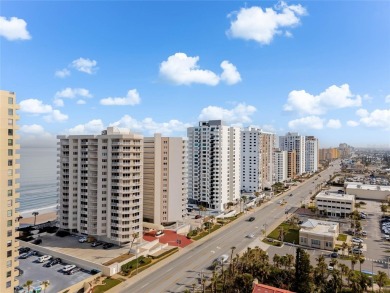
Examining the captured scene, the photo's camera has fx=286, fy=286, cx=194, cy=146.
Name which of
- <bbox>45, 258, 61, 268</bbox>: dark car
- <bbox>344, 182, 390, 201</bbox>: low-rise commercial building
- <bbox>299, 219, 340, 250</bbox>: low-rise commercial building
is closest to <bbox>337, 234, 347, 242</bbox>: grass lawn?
<bbox>299, 219, 340, 250</bbox>: low-rise commercial building

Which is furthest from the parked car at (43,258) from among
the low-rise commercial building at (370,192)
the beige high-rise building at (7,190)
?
the low-rise commercial building at (370,192)

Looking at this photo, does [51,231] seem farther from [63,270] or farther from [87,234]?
[63,270]

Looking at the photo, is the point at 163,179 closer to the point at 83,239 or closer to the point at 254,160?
the point at 83,239

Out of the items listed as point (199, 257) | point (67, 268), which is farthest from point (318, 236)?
point (67, 268)

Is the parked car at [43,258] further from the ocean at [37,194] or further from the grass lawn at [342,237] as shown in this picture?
the grass lawn at [342,237]

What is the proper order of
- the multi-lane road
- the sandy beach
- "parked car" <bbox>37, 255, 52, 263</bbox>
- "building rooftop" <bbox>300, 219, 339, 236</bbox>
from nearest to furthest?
the multi-lane road < "parked car" <bbox>37, 255, 52, 263</bbox> < "building rooftop" <bbox>300, 219, 339, 236</bbox> < the sandy beach

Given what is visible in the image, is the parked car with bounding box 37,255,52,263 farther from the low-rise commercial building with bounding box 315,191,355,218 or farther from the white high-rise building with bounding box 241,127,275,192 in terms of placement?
the white high-rise building with bounding box 241,127,275,192
